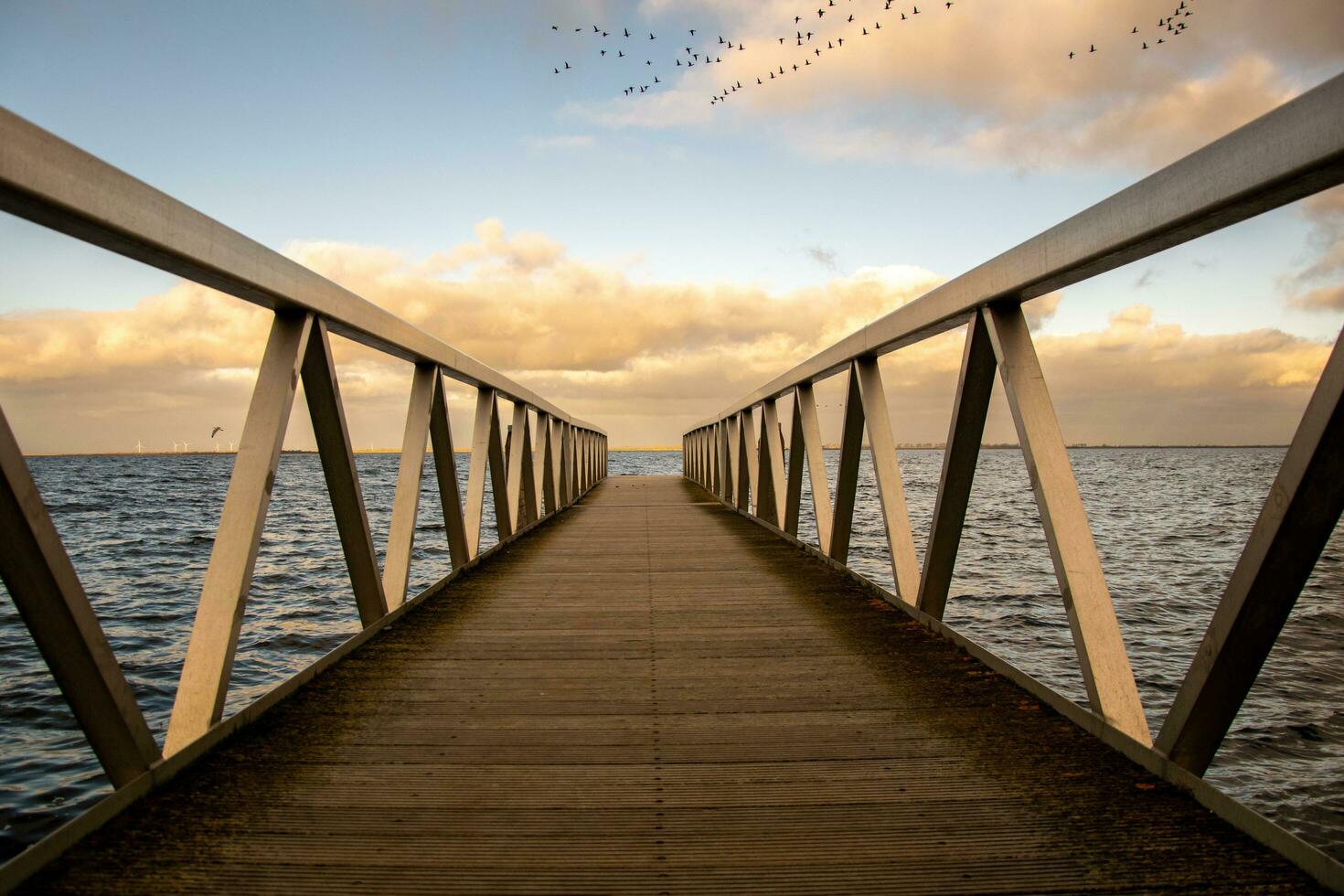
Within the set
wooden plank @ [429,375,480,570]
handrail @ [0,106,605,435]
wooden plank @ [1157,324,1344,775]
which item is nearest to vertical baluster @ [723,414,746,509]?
wooden plank @ [429,375,480,570]

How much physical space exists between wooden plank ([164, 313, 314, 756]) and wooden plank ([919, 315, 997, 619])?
2.37 m

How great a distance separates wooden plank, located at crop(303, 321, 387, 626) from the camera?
3.10m

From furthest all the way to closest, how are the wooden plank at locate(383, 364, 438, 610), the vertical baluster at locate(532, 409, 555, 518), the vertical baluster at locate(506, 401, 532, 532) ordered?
the vertical baluster at locate(532, 409, 555, 518), the vertical baluster at locate(506, 401, 532, 532), the wooden plank at locate(383, 364, 438, 610)

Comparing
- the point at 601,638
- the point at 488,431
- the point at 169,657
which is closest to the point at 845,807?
the point at 601,638

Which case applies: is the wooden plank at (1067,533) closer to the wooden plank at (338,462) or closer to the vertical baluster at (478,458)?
the wooden plank at (338,462)

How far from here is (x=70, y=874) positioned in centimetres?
167

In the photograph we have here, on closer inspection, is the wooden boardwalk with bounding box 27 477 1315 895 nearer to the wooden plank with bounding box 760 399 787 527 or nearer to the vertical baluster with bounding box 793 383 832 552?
the vertical baluster with bounding box 793 383 832 552

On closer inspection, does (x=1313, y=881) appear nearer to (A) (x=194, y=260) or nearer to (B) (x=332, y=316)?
(A) (x=194, y=260)

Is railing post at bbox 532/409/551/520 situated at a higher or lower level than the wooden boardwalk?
higher

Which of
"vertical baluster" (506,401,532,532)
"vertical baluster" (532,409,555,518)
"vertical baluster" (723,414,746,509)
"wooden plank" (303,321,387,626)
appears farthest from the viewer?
"vertical baluster" (723,414,746,509)

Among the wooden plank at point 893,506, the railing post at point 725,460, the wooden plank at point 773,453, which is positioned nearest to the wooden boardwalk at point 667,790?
the wooden plank at point 893,506

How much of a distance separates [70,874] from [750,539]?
6.42 meters

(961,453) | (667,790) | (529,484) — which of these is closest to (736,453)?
(529,484)

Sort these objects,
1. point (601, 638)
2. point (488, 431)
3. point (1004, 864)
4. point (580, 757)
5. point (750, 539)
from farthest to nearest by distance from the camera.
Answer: point (750, 539) < point (488, 431) < point (601, 638) < point (580, 757) < point (1004, 864)
